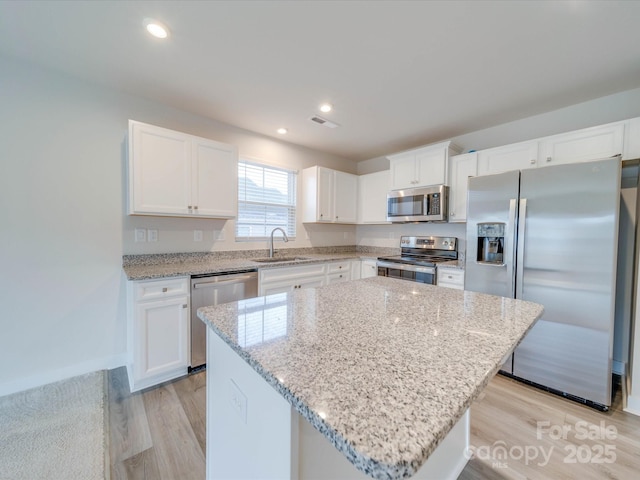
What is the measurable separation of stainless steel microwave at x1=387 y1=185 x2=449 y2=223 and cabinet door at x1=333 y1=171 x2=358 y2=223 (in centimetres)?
65

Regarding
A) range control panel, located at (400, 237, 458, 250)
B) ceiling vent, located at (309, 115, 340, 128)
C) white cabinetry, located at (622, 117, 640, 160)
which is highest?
ceiling vent, located at (309, 115, 340, 128)

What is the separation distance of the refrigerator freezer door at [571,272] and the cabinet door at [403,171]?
1.34 meters

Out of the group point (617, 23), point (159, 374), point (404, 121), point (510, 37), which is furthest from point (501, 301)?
point (159, 374)

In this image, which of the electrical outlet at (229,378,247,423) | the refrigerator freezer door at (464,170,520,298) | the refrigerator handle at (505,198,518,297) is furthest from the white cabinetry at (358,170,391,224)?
the electrical outlet at (229,378,247,423)

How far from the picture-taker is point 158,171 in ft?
7.60

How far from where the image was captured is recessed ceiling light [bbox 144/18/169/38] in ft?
5.23

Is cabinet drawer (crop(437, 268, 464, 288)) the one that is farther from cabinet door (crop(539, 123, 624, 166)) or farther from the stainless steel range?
cabinet door (crop(539, 123, 624, 166))

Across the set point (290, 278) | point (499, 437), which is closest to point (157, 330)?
point (290, 278)

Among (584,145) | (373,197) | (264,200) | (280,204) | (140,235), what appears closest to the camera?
(584,145)

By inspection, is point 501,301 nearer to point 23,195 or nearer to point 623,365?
point 623,365

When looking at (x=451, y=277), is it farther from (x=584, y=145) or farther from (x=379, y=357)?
(x=379, y=357)

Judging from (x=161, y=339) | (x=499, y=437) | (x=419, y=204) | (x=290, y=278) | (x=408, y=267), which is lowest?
(x=499, y=437)

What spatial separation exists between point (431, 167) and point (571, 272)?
5.75 ft

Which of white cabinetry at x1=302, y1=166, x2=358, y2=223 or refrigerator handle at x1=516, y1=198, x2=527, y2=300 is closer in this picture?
refrigerator handle at x1=516, y1=198, x2=527, y2=300
